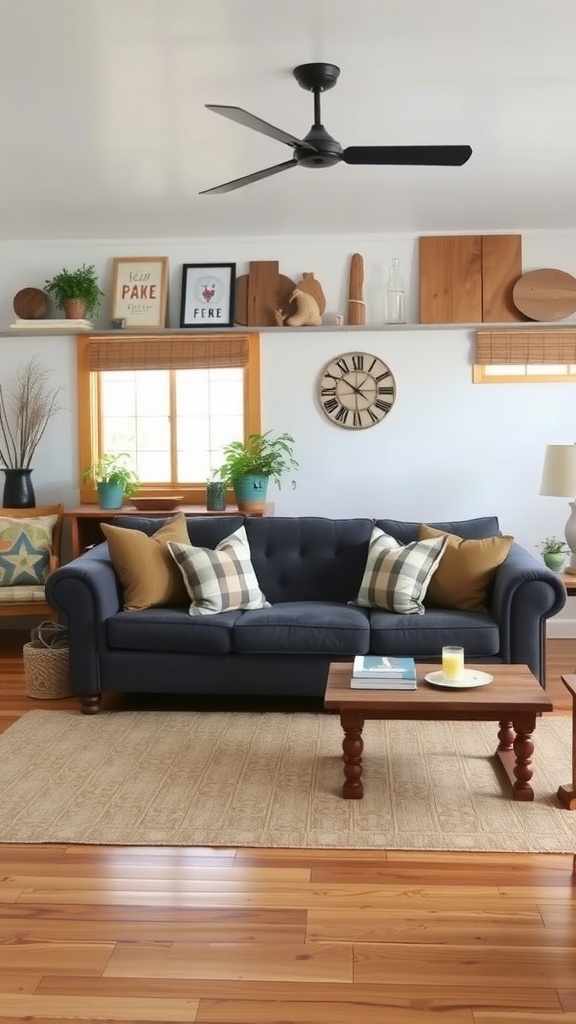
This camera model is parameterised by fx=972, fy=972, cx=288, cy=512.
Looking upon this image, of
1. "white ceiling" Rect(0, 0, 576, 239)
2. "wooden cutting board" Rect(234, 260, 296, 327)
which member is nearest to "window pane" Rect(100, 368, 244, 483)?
"wooden cutting board" Rect(234, 260, 296, 327)

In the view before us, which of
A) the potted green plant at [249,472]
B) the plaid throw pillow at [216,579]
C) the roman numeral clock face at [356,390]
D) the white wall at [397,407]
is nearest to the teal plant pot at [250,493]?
the potted green plant at [249,472]

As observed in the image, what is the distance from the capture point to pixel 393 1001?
7.63 ft

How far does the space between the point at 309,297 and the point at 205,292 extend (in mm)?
693

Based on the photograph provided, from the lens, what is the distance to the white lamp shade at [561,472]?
17.1 feet

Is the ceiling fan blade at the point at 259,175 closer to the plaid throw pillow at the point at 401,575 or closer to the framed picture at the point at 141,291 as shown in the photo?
the plaid throw pillow at the point at 401,575

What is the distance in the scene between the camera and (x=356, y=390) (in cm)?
623

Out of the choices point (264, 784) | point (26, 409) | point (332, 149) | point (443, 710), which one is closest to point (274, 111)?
point (332, 149)

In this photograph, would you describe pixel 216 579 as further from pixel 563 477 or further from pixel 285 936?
pixel 285 936

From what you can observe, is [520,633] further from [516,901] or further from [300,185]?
[300,185]

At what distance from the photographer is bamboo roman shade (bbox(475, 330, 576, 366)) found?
6.07 metres

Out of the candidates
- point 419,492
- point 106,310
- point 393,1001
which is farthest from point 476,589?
point 106,310

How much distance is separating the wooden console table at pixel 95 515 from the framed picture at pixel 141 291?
1.21 m

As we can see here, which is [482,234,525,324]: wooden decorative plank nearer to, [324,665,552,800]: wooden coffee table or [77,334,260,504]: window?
[77,334,260,504]: window

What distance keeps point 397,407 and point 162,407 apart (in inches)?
61.4
